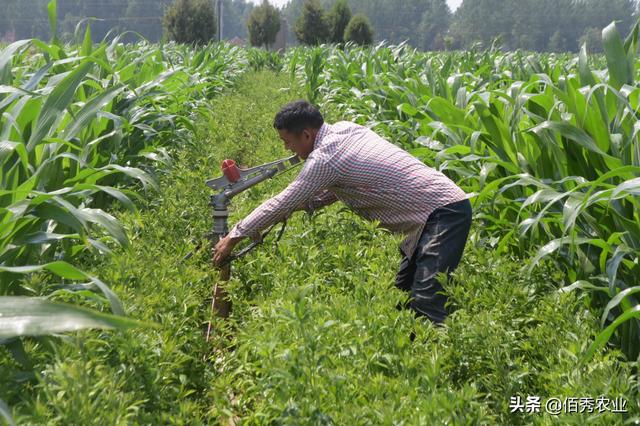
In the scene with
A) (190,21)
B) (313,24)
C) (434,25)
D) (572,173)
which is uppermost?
(572,173)

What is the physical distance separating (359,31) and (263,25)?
841cm

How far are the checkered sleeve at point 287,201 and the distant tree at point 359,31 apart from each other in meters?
26.0

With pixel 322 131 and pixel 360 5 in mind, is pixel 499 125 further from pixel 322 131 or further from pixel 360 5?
pixel 360 5

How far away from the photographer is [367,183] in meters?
3.69

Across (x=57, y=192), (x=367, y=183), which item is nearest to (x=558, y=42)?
(x=367, y=183)

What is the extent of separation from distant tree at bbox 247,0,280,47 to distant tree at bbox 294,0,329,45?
404cm

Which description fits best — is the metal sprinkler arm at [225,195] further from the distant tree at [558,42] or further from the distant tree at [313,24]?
the distant tree at [558,42]

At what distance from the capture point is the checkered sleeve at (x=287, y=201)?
3.47 metres

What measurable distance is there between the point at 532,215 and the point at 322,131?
3.64 feet

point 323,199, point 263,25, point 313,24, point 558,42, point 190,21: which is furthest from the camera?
point 558,42

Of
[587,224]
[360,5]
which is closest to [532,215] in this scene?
[587,224]

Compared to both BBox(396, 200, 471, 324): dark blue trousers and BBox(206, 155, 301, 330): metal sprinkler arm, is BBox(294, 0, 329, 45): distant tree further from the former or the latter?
BBox(396, 200, 471, 324): dark blue trousers

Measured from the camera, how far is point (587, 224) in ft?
11.0

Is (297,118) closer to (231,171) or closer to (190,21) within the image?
(231,171)
